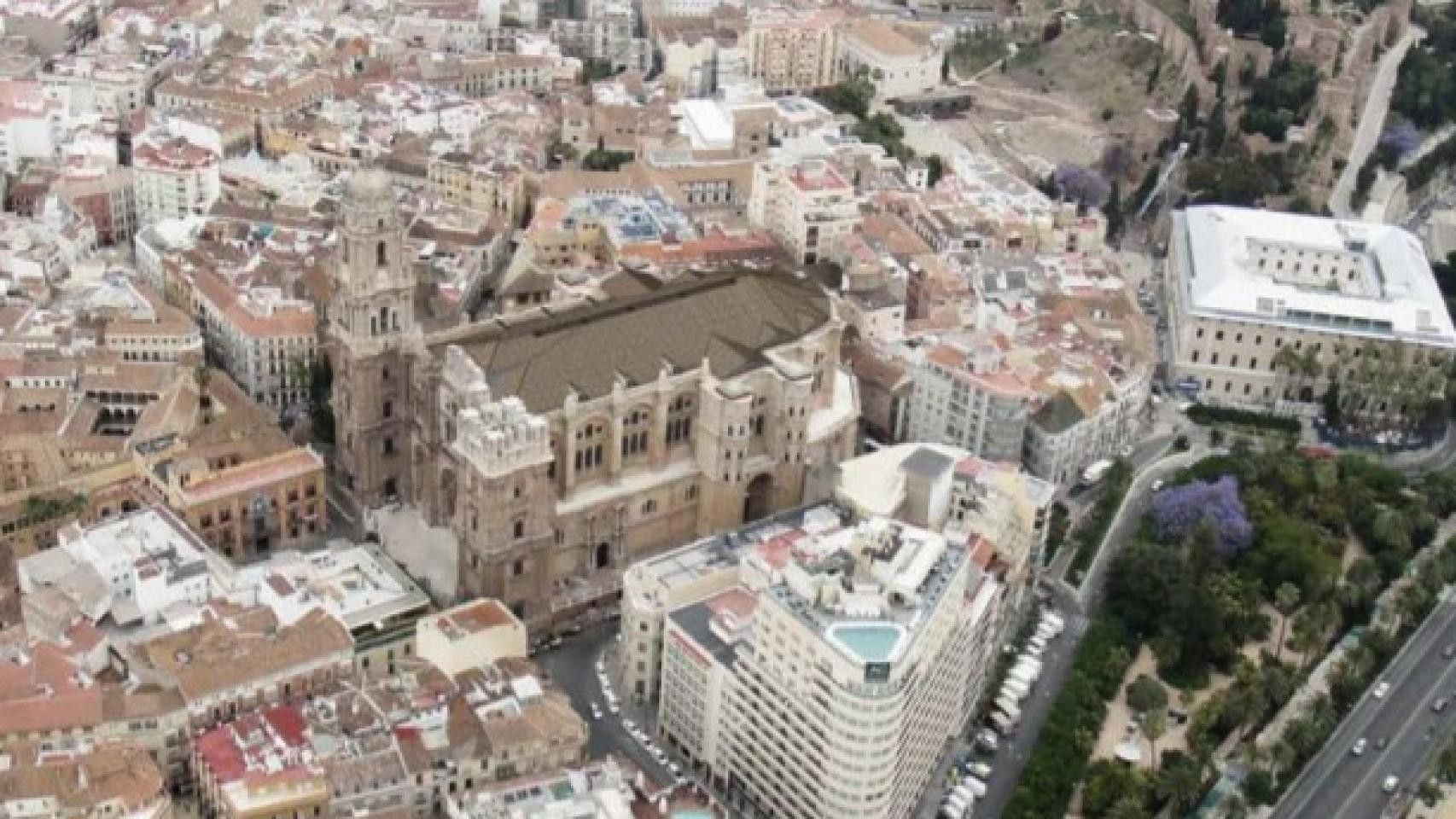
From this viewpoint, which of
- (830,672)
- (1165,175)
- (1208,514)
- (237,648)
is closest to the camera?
(830,672)

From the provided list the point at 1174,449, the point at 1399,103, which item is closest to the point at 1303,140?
the point at 1399,103

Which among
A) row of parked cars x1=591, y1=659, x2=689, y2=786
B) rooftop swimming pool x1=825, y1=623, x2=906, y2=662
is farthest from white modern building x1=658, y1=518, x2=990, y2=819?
row of parked cars x1=591, y1=659, x2=689, y2=786

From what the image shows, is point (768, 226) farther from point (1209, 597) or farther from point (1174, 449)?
point (1209, 597)

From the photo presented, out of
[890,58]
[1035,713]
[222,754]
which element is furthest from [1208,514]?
[890,58]

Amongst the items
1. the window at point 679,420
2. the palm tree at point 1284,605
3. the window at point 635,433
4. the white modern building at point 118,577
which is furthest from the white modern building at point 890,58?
the white modern building at point 118,577

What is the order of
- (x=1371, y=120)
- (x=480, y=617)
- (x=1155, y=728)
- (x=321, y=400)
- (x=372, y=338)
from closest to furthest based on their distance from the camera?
(x=480, y=617) < (x=1155, y=728) < (x=372, y=338) < (x=321, y=400) < (x=1371, y=120)

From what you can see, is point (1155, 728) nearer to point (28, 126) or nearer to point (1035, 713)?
point (1035, 713)
